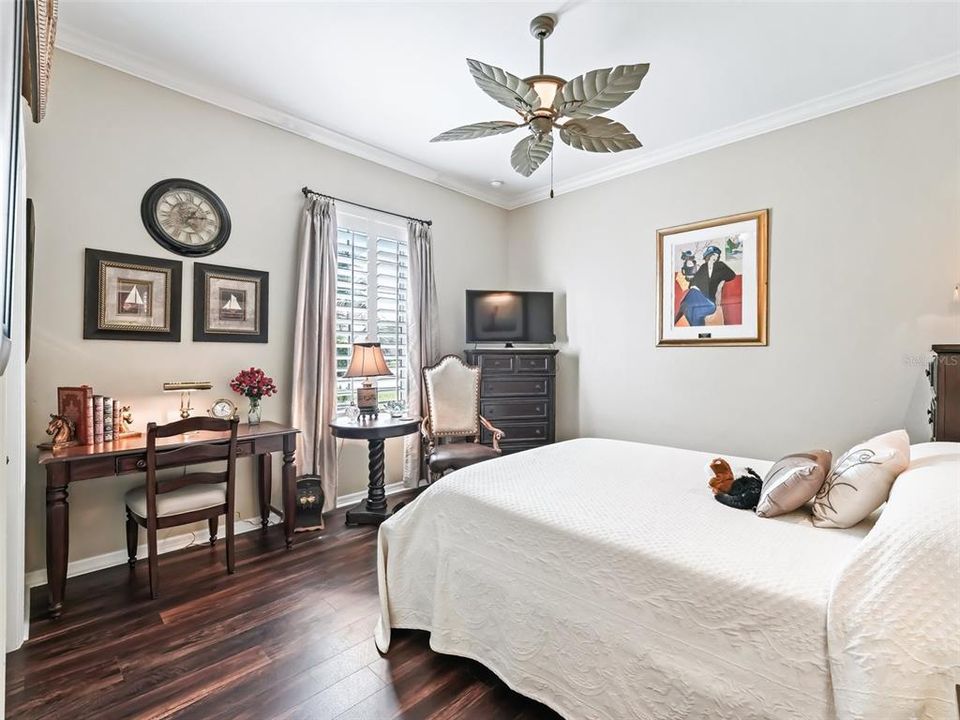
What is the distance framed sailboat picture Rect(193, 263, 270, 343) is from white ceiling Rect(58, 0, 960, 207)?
1205 mm

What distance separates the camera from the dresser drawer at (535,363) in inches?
180

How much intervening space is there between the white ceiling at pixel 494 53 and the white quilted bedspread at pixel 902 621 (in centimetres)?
264

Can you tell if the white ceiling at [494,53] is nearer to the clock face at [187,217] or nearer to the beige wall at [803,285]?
the beige wall at [803,285]

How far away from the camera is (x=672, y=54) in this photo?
284 centimetres

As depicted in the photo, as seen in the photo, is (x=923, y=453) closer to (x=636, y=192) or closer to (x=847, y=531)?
(x=847, y=531)

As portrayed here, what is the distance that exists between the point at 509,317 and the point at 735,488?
3.14 meters

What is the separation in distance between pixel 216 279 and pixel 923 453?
13.1ft

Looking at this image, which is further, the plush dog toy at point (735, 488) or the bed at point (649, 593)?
the plush dog toy at point (735, 488)

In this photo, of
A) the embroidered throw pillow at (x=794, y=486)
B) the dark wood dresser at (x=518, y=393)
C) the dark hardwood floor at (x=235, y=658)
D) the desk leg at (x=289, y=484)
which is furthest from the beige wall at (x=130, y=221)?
the embroidered throw pillow at (x=794, y=486)

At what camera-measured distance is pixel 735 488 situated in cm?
192

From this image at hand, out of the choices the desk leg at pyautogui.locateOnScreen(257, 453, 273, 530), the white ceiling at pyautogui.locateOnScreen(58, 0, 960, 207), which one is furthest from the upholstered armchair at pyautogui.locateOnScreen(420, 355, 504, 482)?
the white ceiling at pyautogui.locateOnScreen(58, 0, 960, 207)

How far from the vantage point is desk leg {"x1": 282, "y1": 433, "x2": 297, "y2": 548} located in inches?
124

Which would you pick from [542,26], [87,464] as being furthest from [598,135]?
[87,464]

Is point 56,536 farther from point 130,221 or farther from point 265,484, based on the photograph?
point 130,221
